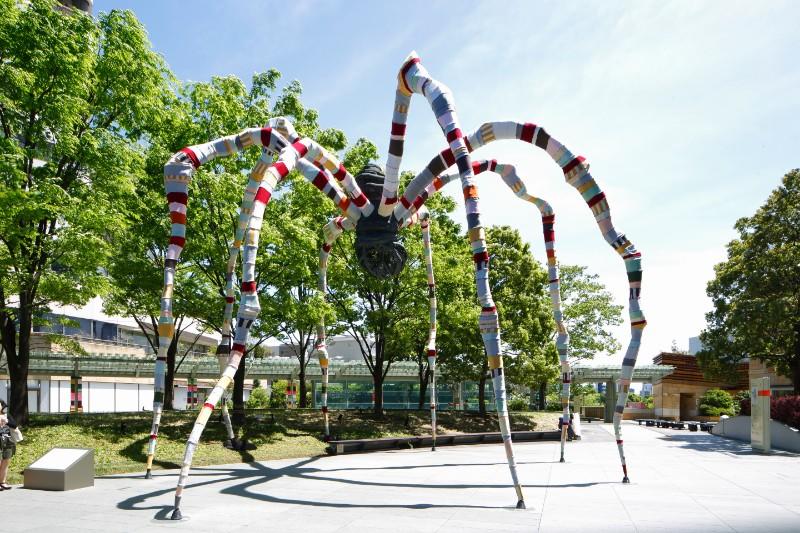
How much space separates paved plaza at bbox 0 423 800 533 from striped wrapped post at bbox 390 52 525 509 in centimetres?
119

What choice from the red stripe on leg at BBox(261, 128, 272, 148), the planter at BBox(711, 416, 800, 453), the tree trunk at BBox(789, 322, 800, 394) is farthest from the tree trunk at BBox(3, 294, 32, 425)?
the tree trunk at BBox(789, 322, 800, 394)

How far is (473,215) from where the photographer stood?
29.5 feet

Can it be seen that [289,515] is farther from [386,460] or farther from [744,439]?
[744,439]

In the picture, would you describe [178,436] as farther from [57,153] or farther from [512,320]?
[512,320]

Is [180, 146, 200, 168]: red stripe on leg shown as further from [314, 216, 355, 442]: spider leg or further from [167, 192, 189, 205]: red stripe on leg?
[314, 216, 355, 442]: spider leg

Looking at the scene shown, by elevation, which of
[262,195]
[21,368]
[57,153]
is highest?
[57,153]

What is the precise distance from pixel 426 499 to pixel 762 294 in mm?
23901

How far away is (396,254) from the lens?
12.3m

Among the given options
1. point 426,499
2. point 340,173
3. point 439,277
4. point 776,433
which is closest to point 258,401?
point 439,277

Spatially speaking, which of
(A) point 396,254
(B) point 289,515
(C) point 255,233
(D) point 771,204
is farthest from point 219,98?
(D) point 771,204

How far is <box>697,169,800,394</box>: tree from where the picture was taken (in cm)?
2652

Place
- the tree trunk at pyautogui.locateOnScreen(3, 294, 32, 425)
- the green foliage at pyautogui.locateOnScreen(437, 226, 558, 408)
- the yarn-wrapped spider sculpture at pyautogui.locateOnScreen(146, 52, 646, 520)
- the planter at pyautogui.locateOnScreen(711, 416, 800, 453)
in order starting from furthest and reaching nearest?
the green foliage at pyautogui.locateOnScreen(437, 226, 558, 408) → the planter at pyautogui.locateOnScreen(711, 416, 800, 453) → the tree trunk at pyautogui.locateOnScreen(3, 294, 32, 425) → the yarn-wrapped spider sculpture at pyautogui.locateOnScreen(146, 52, 646, 520)

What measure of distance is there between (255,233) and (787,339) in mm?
28097

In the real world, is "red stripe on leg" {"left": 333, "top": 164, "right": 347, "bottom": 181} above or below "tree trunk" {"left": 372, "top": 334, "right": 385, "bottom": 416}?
above
